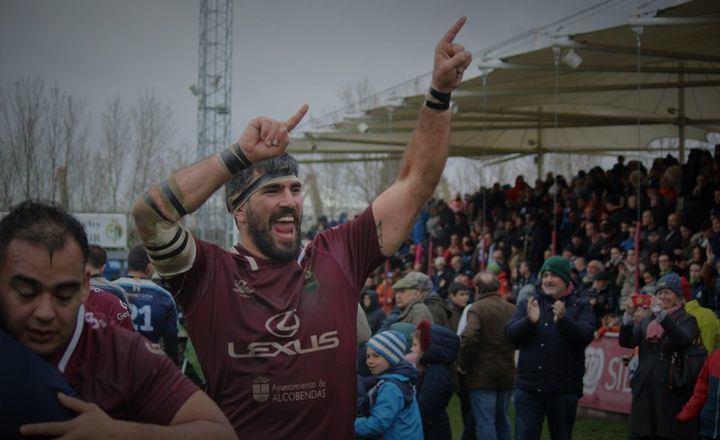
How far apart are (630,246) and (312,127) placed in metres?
13.1

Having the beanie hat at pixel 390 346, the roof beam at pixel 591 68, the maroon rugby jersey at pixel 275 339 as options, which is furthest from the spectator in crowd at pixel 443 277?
the maroon rugby jersey at pixel 275 339

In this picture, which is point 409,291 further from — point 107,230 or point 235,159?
point 107,230

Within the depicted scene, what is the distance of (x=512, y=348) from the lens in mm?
9867

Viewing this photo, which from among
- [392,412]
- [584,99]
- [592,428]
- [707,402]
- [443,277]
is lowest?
[592,428]

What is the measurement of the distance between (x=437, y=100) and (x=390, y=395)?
3.35m

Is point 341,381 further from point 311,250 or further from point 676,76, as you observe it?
point 676,76

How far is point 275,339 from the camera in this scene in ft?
11.9

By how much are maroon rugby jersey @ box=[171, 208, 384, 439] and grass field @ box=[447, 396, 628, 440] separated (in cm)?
779

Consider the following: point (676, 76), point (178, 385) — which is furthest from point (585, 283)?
point (178, 385)

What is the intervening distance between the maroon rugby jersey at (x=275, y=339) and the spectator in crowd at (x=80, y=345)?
1.07 m

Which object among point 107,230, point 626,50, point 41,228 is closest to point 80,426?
point 41,228

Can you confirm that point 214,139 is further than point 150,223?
Yes

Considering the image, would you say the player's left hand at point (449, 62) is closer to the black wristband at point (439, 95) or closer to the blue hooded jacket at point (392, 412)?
the black wristband at point (439, 95)

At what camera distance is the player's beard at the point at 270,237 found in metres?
3.86
